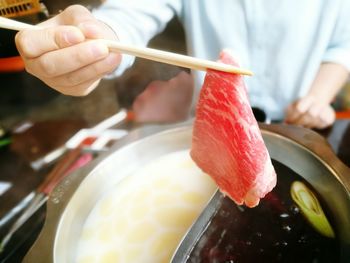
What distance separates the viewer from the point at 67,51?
87 cm

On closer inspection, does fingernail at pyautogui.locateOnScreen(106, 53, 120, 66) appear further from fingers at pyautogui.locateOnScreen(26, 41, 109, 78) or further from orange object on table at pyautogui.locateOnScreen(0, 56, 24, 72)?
orange object on table at pyautogui.locateOnScreen(0, 56, 24, 72)

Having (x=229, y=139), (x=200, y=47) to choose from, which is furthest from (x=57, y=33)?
(x=200, y=47)

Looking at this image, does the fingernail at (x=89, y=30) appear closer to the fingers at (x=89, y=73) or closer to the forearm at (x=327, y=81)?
the fingers at (x=89, y=73)

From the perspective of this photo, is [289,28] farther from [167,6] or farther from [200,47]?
[167,6]

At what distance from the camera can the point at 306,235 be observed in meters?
1.00

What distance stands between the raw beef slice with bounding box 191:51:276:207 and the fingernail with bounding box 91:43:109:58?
A: 28 centimetres

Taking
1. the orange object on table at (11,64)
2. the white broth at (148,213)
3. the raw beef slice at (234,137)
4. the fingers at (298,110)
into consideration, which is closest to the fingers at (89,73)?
the orange object on table at (11,64)

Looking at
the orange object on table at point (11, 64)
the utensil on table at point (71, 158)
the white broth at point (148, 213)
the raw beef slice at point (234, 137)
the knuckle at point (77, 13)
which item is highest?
the knuckle at point (77, 13)

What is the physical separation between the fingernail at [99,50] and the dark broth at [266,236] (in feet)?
2.03

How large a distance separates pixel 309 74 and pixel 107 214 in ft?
4.69

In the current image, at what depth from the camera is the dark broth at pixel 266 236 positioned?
972 millimetres

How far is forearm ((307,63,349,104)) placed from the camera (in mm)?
1883

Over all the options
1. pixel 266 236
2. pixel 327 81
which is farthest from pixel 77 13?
pixel 327 81

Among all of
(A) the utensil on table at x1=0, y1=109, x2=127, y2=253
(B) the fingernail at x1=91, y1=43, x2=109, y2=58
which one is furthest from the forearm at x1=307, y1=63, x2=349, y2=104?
(B) the fingernail at x1=91, y1=43, x2=109, y2=58
